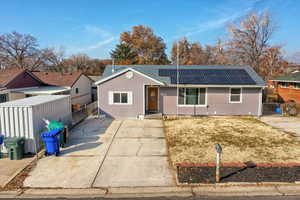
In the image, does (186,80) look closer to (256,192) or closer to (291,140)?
(291,140)

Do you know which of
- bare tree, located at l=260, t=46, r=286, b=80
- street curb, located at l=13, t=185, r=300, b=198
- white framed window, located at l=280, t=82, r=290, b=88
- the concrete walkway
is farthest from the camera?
bare tree, located at l=260, t=46, r=286, b=80

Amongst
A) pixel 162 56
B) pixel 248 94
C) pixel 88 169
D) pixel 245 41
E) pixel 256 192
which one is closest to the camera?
pixel 256 192

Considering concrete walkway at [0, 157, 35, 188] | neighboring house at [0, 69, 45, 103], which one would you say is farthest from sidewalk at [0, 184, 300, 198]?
neighboring house at [0, 69, 45, 103]

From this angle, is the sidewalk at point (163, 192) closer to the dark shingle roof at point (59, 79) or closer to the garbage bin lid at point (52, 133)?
the garbage bin lid at point (52, 133)

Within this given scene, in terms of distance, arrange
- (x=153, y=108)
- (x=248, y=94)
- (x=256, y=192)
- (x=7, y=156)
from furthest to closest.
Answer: (x=153, y=108)
(x=248, y=94)
(x=7, y=156)
(x=256, y=192)

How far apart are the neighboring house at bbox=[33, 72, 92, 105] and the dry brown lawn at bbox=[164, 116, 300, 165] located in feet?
43.2

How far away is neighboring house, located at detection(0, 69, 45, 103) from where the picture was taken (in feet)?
50.9

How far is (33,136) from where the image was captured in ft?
24.3

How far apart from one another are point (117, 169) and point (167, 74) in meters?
10.7

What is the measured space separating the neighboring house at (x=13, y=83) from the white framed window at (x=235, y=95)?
19206 millimetres

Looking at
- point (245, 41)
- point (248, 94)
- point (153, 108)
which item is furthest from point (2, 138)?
point (245, 41)

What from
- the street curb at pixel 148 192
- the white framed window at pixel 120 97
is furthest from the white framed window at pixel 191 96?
the street curb at pixel 148 192

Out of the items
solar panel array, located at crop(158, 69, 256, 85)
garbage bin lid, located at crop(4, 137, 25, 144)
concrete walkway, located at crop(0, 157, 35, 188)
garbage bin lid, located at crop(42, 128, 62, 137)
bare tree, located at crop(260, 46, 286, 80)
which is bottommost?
concrete walkway, located at crop(0, 157, 35, 188)

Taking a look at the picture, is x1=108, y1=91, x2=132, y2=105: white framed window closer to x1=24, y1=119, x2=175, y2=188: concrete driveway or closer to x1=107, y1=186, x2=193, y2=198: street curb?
x1=24, y1=119, x2=175, y2=188: concrete driveway
